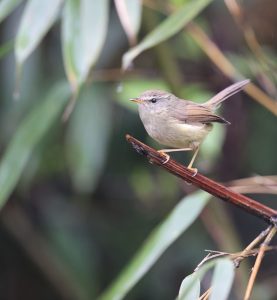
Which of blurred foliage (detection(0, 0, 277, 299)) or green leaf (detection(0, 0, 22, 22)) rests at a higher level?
green leaf (detection(0, 0, 22, 22))

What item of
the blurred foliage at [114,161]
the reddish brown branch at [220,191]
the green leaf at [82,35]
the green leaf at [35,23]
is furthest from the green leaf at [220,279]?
the blurred foliage at [114,161]

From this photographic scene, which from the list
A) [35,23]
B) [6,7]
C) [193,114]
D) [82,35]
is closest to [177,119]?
[193,114]

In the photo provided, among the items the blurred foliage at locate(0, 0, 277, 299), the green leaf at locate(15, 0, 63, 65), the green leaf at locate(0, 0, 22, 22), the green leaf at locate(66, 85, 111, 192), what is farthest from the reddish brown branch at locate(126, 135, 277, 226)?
the green leaf at locate(66, 85, 111, 192)

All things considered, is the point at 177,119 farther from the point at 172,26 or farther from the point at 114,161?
the point at 114,161

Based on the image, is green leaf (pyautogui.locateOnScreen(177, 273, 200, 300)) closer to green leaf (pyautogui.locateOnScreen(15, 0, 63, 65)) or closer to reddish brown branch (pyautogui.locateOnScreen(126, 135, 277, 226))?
reddish brown branch (pyautogui.locateOnScreen(126, 135, 277, 226))

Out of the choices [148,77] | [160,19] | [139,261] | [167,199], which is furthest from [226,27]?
[139,261]

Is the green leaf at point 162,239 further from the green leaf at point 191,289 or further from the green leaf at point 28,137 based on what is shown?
the green leaf at point 191,289

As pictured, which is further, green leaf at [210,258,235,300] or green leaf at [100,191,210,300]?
green leaf at [100,191,210,300]
